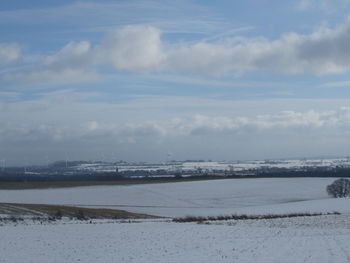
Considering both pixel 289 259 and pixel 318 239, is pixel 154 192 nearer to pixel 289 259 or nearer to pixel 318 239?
pixel 318 239

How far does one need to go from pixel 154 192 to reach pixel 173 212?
28.9 metres

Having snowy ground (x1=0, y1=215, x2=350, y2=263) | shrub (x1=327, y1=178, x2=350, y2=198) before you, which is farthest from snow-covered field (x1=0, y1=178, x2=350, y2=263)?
shrub (x1=327, y1=178, x2=350, y2=198)

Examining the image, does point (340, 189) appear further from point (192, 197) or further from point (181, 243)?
point (181, 243)

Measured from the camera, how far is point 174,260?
15914 mm

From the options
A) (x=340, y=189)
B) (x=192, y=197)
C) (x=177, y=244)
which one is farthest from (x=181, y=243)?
(x=340, y=189)

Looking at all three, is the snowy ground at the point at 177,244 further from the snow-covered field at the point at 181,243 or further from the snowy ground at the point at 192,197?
the snowy ground at the point at 192,197

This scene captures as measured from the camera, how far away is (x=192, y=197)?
2889 inches

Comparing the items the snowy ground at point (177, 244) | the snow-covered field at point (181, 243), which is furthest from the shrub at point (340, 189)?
the snowy ground at point (177, 244)

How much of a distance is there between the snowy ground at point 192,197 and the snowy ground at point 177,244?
22998 millimetres

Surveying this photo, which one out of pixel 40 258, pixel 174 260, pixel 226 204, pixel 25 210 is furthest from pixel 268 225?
pixel 226 204

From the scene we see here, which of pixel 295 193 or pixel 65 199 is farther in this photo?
pixel 295 193

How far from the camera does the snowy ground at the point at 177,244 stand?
16312 millimetres

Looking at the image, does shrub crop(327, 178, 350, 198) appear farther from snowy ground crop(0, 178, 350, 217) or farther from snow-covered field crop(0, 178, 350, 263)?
snow-covered field crop(0, 178, 350, 263)

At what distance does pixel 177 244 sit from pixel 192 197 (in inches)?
2100
